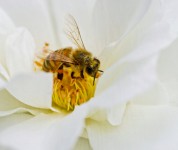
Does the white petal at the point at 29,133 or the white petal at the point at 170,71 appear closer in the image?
the white petal at the point at 29,133

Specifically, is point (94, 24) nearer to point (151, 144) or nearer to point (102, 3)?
point (102, 3)

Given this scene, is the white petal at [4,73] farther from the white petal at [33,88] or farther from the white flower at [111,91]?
the white petal at [33,88]

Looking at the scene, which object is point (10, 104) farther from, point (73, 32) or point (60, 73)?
point (73, 32)

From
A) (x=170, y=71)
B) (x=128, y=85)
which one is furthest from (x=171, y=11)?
(x=128, y=85)

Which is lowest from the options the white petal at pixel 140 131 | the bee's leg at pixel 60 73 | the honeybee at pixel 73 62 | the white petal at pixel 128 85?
the white petal at pixel 140 131

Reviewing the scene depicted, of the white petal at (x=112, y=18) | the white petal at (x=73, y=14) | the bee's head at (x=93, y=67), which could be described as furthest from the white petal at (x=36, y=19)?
the bee's head at (x=93, y=67)

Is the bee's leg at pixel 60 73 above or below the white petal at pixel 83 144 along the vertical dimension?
above
